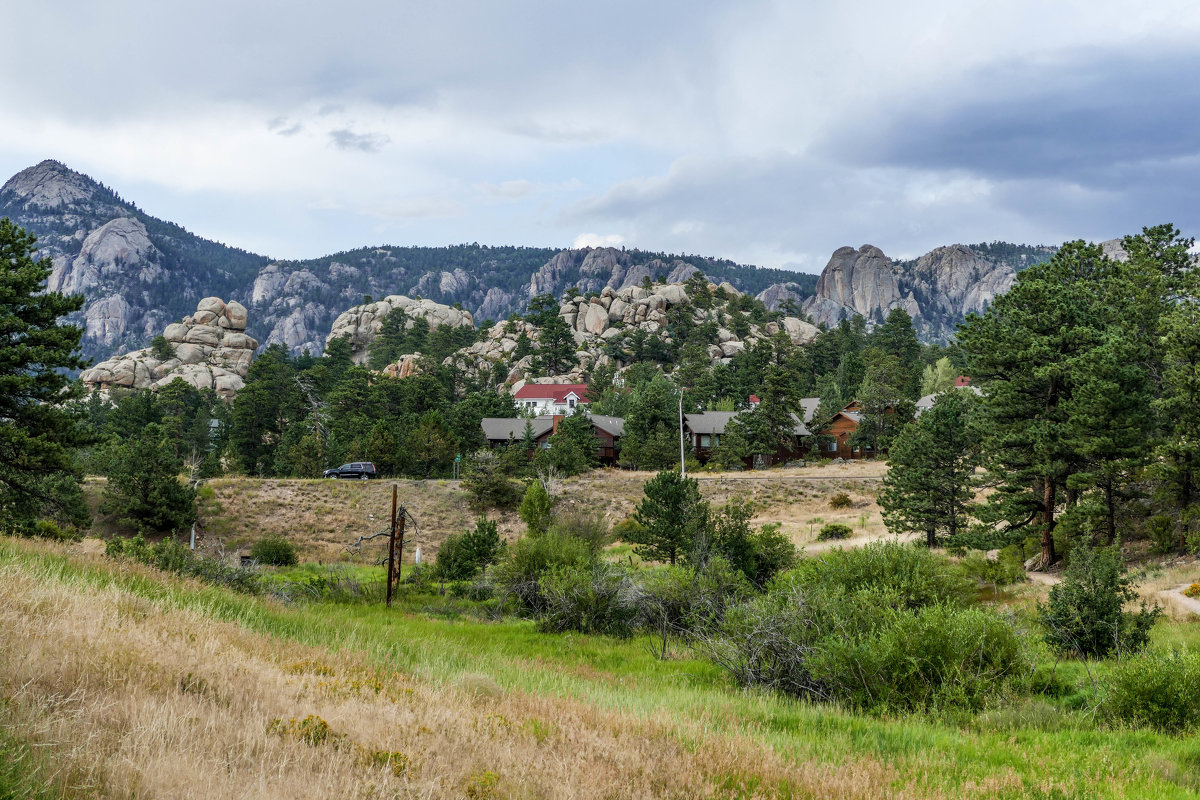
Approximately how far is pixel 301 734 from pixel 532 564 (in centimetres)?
1620

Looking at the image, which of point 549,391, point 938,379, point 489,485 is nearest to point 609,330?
point 549,391

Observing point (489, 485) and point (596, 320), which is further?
point (596, 320)

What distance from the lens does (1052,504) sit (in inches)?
1067

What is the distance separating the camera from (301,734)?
5.28 meters

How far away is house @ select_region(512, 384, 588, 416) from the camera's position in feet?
329

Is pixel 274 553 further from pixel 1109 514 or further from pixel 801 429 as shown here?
pixel 801 429

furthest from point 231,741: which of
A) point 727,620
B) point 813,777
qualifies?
point 727,620

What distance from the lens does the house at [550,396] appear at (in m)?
100

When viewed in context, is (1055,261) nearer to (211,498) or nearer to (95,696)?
(95,696)

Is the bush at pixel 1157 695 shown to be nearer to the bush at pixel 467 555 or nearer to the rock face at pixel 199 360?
the bush at pixel 467 555

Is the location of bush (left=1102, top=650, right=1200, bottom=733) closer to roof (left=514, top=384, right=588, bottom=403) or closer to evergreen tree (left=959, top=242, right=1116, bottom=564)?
evergreen tree (left=959, top=242, right=1116, bottom=564)

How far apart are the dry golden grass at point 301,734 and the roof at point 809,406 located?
245 ft

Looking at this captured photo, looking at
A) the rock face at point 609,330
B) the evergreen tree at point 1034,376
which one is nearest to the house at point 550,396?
the rock face at point 609,330

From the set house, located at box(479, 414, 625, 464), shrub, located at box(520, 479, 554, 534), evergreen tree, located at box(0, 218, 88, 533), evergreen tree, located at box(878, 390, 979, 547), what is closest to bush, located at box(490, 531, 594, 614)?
shrub, located at box(520, 479, 554, 534)
